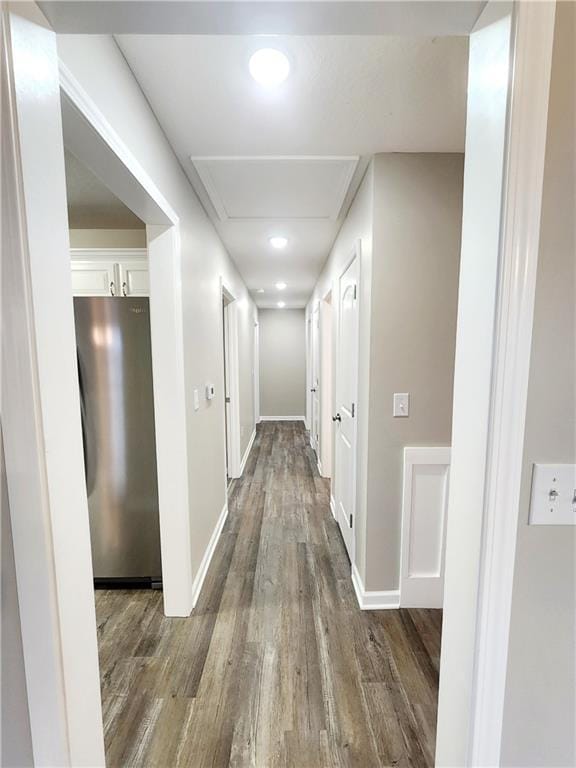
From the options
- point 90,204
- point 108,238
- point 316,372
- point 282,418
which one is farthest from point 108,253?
point 282,418

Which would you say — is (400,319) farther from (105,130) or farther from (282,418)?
(282,418)

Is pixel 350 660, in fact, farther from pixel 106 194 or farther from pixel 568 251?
pixel 106 194

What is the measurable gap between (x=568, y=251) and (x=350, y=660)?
178 centimetres

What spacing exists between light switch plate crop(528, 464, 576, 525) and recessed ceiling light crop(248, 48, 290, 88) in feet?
4.55

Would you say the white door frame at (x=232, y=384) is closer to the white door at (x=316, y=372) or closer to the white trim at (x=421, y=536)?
the white door at (x=316, y=372)

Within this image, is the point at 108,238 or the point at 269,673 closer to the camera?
the point at 269,673

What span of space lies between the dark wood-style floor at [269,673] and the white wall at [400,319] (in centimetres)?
32

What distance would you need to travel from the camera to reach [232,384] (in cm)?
370

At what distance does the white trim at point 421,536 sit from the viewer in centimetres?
173

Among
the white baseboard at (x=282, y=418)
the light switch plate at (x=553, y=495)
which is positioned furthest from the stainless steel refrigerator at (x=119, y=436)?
the white baseboard at (x=282, y=418)

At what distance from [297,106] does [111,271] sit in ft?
4.64

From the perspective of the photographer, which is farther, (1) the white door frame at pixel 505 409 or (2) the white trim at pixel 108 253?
(2) the white trim at pixel 108 253

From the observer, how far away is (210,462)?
2.35 meters

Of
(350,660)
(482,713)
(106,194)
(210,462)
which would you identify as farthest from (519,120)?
(210,462)
